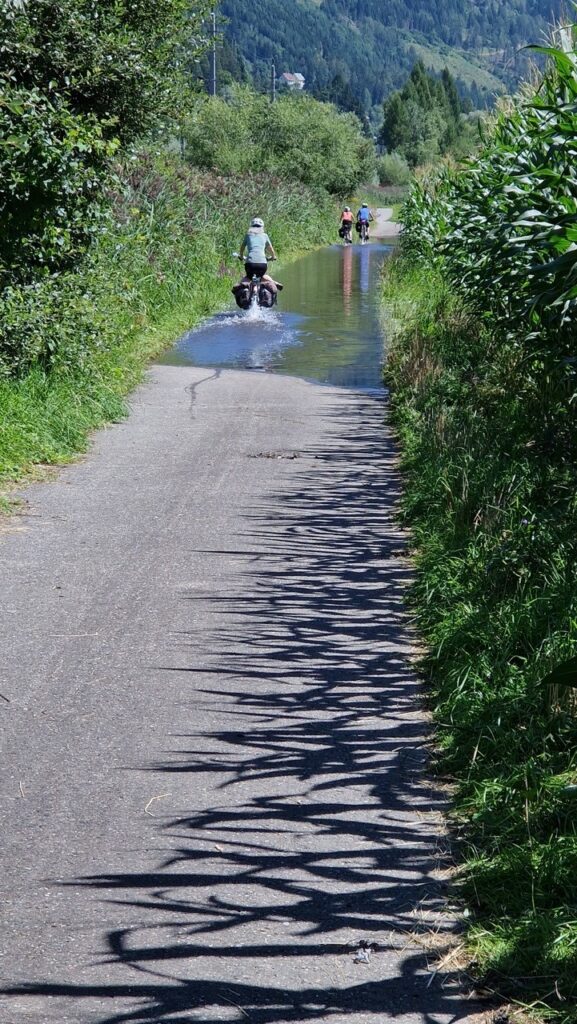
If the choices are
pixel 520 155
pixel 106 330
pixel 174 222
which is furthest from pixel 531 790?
pixel 174 222

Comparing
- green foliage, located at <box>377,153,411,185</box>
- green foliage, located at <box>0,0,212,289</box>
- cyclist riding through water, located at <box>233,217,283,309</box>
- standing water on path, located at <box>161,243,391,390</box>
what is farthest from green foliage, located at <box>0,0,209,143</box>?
green foliage, located at <box>377,153,411,185</box>

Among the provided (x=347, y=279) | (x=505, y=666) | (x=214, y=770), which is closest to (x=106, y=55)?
(x=505, y=666)

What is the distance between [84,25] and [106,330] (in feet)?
9.10

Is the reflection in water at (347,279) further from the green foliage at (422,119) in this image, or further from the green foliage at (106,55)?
the green foliage at (422,119)

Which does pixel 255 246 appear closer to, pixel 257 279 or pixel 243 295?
pixel 257 279

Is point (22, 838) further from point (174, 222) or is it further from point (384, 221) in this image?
point (384, 221)

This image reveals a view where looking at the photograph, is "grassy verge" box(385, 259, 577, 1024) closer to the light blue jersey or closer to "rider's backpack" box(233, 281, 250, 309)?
"rider's backpack" box(233, 281, 250, 309)

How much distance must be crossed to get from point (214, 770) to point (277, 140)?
184 ft

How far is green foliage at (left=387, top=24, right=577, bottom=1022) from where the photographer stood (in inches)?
142

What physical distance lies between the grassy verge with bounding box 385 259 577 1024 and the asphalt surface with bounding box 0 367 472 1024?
150mm

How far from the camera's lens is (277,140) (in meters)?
57.6

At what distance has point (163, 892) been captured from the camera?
3727 mm

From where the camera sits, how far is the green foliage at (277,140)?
51.7 meters

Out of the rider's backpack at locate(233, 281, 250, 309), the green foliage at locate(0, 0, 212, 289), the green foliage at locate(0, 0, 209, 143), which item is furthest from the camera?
the rider's backpack at locate(233, 281, 250, 309)
